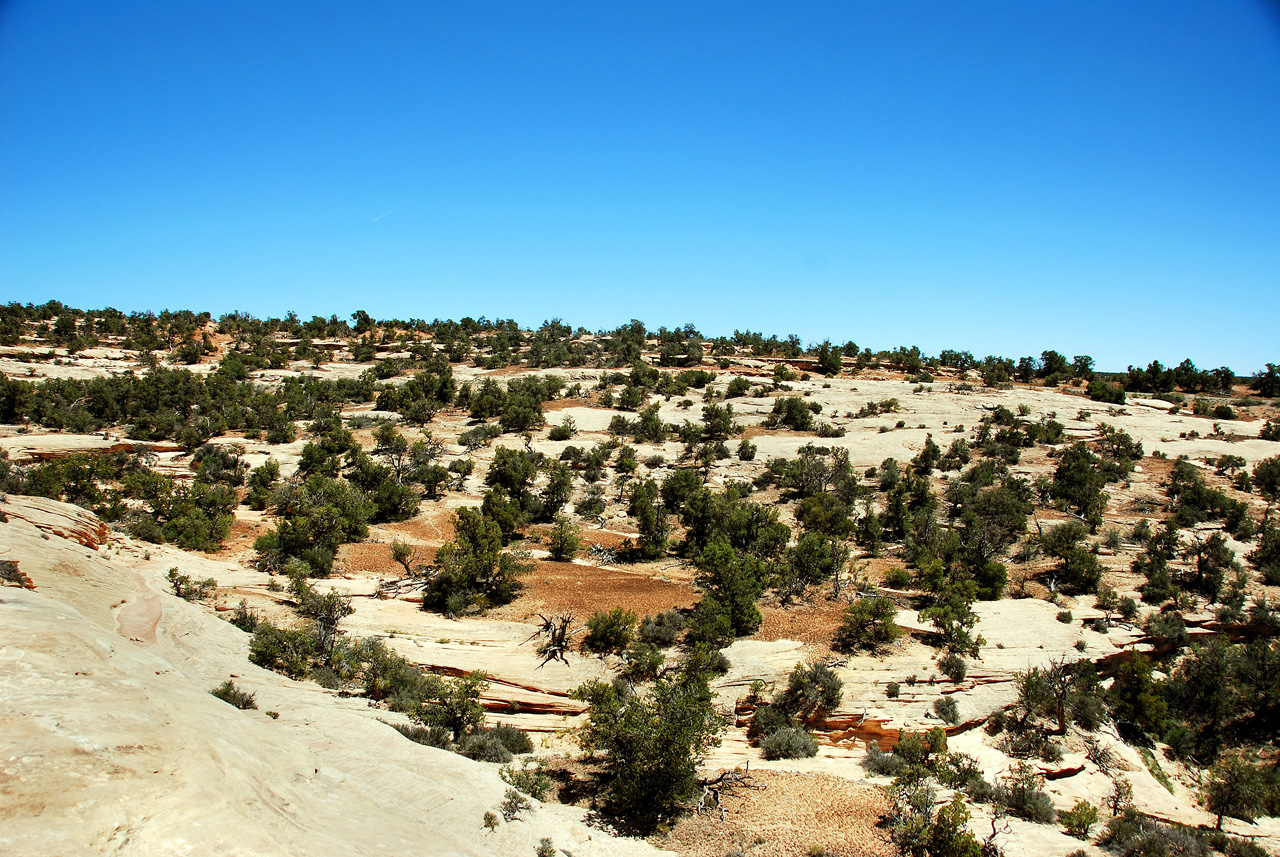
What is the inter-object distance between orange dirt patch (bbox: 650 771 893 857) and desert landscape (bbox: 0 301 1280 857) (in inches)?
2.8

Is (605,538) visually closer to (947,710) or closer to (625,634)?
(625,634)

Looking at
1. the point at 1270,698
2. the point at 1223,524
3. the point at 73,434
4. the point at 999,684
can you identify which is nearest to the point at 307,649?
the point at 999,684

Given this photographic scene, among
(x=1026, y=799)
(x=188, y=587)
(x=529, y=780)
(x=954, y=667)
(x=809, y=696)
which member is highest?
(x=954, y=667)

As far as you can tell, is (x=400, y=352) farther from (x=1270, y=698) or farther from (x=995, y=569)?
(x=1270, y=698)

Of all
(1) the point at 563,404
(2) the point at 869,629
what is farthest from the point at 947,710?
(1) the point at 563,404

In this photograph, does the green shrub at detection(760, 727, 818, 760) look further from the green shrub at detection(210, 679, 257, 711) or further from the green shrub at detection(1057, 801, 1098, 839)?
the green shrub at detection(210, 679, 257, 711)

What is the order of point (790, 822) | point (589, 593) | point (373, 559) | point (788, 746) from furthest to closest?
point (373, 559) → point (589, 593) → point (788, 746) → point (790, 822)

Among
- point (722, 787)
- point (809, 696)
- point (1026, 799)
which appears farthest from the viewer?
point (809, 696)

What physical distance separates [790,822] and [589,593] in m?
11.9

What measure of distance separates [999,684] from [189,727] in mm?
18227

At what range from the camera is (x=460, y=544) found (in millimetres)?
23016

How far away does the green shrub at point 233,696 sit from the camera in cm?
1210

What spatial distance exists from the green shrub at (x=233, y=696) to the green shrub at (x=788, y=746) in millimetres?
11465

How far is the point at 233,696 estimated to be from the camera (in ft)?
40.1
